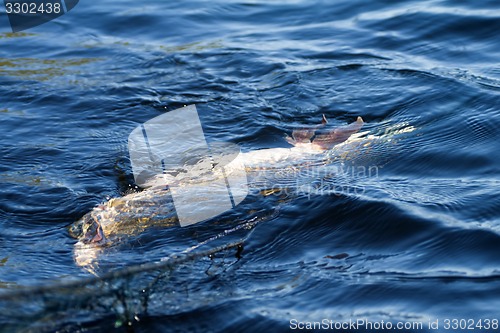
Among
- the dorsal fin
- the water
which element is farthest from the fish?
the water

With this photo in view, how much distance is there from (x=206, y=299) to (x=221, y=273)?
1.13 feet

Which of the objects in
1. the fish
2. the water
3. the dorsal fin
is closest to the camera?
the water

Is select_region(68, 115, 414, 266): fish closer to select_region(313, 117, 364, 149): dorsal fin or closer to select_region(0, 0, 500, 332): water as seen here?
select_region(313, 117, 364, 149): dorsal fin

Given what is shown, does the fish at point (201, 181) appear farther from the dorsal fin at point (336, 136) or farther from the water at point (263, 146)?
the water at point (263, 146)

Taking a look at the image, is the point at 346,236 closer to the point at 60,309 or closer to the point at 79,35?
the point at 60,309

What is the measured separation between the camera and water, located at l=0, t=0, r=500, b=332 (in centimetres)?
442

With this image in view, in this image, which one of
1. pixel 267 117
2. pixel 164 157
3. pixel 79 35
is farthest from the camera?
pixel 79 35

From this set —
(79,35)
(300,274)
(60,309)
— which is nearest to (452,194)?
(300,274)

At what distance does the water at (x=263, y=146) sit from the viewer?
4418 mm

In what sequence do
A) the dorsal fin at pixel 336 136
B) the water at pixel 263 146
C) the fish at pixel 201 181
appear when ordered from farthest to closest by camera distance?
the dorsal fin at pixel 336 136
the fish at pixel 201 181
the water at pixel 263 146

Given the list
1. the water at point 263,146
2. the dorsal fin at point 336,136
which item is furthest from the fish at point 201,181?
the water at point 263,146

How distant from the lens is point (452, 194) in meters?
5.80

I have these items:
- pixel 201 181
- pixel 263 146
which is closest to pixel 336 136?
pixel 263 146

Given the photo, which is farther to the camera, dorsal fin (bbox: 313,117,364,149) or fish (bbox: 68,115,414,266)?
dorsal fin (bbox: 313,117,364,149)
